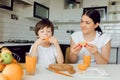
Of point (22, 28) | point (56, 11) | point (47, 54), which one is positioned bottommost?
point (47, 54)

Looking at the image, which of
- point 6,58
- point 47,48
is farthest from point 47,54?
point 6,58

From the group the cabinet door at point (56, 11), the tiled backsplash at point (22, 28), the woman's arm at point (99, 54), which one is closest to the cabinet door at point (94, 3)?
the tiled backsplash at point (22, 28)

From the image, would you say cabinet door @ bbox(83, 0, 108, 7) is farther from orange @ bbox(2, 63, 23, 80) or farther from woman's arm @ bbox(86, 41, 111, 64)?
orange @ bbox(2, 63, 23, 80)

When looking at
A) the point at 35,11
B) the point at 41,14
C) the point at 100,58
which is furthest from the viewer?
the point at 41,14

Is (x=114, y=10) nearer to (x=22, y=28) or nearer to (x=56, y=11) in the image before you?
(x=56, y=11)

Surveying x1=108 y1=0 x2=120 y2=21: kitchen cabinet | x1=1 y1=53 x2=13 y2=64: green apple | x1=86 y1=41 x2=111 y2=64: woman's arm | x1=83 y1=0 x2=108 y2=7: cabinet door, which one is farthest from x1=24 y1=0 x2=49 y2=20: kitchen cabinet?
x1=1 y1=53 x2=13 y2=64: green apple

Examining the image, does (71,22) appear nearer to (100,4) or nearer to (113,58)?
(100,4)

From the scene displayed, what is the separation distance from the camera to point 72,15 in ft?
14.8

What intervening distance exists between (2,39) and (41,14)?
122cm

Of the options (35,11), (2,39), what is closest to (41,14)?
(35,11)

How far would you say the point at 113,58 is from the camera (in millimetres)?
4184

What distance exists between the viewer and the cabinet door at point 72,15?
14.6 ft

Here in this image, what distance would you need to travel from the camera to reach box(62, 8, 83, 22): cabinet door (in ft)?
14.6

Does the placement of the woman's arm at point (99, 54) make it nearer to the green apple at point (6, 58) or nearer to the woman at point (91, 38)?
the woman at point (91, 38)
